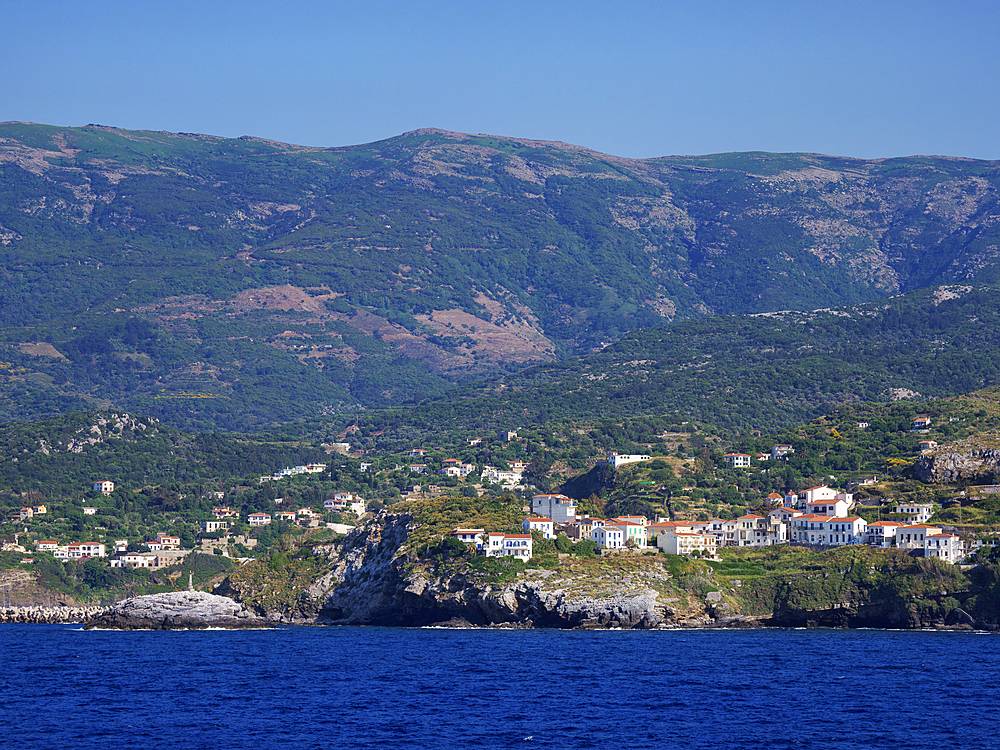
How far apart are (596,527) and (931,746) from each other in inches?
2767

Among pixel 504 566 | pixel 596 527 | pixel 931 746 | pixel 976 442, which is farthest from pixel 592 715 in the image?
pixel 976 442

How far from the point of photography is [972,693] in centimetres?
9081

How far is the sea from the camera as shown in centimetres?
8012

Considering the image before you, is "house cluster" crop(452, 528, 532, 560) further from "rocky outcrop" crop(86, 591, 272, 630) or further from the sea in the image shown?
"rocky outcrop" crop(86, 591, 272, 630)

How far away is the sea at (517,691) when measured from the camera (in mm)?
80125

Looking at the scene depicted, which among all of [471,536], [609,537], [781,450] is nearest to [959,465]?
[609,537]

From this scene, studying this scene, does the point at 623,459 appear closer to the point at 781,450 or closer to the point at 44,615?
the point at 781,450

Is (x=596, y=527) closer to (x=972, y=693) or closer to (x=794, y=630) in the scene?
(x=794, y=630)

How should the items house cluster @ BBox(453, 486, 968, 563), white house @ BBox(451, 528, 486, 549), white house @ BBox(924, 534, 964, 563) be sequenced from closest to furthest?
white house @ BBox(924, 534, 964, 563) < house cluster @ BBox(453, 486, 968, 563) < white house @ BBox(451, 528, 486, 549)

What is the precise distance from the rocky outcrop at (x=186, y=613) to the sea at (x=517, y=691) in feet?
44.8

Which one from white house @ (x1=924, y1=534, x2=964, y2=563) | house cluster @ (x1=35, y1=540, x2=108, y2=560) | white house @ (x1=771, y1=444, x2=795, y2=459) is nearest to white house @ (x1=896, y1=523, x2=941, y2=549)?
white house @ (x1=924, y1=534, x2=964, y2=563)

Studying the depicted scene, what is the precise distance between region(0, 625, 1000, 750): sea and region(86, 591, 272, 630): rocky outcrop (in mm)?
13647

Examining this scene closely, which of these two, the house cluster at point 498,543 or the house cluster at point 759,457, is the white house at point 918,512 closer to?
the house cluster at point 498,543

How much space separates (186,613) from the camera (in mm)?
144375
